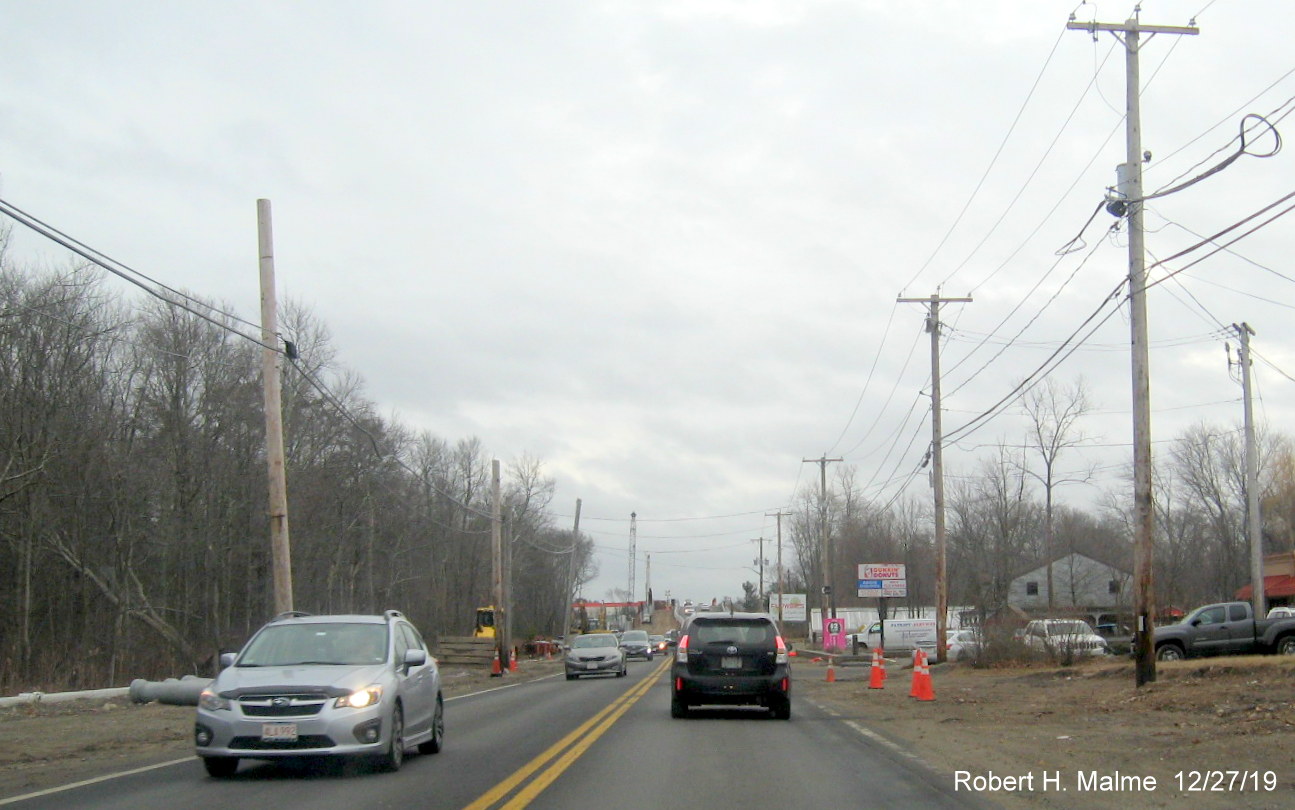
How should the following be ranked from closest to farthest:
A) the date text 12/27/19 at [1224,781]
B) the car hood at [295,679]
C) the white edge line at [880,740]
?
the date text 12/27/19 at [1224,781] → the car hood at [295,679] → the white edge line at [880,740]

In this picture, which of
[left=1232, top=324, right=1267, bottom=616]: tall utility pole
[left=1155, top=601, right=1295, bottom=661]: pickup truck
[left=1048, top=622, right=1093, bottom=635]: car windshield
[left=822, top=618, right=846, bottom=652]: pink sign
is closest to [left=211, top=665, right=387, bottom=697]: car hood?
[left=1155, top=601, right=1295, bottom=661]: pickup truck

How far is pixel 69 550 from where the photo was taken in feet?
124

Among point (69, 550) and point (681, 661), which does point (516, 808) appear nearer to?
point (681, 661)

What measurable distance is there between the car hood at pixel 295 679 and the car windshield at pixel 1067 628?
2219cm

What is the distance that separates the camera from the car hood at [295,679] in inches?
415

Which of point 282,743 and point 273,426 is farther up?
point 273,426

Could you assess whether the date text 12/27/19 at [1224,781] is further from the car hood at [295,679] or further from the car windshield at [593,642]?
the car windshield at [593,642]

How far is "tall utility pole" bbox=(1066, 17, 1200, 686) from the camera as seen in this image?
64.5 feet

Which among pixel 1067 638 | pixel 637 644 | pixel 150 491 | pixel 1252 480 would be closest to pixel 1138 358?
pixel 1067 638

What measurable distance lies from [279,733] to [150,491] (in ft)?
111

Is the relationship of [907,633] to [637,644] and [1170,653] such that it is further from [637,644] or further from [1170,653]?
[1170,653]

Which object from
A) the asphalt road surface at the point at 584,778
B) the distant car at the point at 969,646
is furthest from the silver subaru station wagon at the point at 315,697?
the distant car at the point at 969,646

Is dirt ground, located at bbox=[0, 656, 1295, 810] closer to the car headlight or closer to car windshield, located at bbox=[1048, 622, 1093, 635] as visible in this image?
the car headlight

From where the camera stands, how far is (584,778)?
10.7 m
